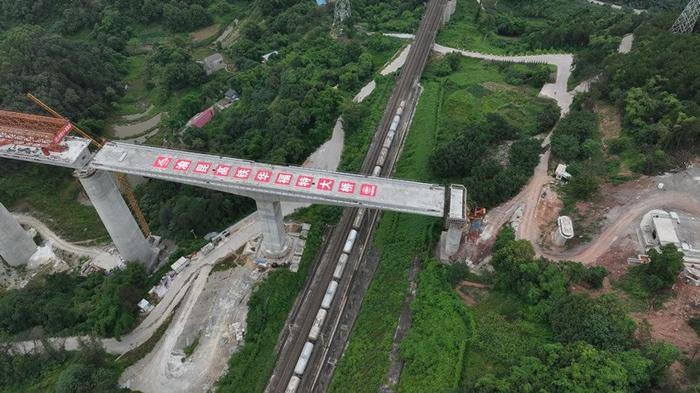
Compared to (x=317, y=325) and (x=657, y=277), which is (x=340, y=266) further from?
(x=657, y=277)

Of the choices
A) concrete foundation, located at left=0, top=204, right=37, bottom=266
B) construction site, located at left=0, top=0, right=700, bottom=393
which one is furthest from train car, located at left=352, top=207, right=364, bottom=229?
concrete foundation, located at left=0, top=204, right=37, bottom=266

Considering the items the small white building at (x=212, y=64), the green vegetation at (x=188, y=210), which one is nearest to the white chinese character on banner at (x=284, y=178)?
the green vegetation at (x=188, y=210)

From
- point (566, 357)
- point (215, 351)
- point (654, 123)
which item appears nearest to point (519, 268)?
point (566, 357)

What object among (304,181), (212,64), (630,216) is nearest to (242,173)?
(304,181)

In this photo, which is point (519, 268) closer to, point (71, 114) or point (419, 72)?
point (419, 72)

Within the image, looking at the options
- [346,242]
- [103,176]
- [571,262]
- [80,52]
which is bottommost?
[571,262]

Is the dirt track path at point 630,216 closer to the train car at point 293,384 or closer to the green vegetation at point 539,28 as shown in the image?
the train car at point 293,384

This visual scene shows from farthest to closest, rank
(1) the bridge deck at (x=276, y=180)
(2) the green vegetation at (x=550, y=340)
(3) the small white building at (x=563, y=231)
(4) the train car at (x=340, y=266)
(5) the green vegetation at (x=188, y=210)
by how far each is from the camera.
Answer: (5) the green vegetation at (x=188, y=210) < (4) the train car at (x=340, y=266) < (3) the small white building at (x=563, y=231) < (1) the bridge deck at (x=276, y=180) < (2) the green vegetation at (x=550, y=340)
